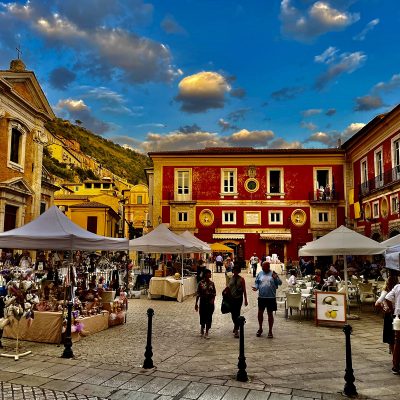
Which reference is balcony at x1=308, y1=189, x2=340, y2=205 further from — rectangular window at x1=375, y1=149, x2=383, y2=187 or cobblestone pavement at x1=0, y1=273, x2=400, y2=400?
cobblestone pavement at x1=0, y1=273, x2=400, y2=400

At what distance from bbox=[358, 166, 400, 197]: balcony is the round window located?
8.70 metres

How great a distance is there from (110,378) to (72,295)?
11.3ft

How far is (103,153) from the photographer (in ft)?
425

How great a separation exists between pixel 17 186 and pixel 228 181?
19.2 meters

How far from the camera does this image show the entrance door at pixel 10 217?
21.1 m

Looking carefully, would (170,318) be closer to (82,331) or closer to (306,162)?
(82,331)

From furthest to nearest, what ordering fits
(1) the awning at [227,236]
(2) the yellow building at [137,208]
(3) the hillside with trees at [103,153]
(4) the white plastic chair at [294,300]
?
(3) the hillside with trees at [103,153]
(2) the yellow building at [137,208]
(1) the awning at [227,236]
(4) the white plastic chair at [294,300]

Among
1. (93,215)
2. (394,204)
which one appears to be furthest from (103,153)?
(394,204)

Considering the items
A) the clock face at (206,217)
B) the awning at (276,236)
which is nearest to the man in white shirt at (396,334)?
the awning at (276,236)

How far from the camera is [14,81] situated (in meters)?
22.3

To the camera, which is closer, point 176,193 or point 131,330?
point 131,330

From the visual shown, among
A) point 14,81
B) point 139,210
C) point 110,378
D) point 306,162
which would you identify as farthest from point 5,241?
point 139,210

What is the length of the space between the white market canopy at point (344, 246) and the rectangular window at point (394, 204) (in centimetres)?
1448

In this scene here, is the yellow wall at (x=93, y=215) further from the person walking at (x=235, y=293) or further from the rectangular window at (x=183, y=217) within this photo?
the person walking at (x=235, y=293)
